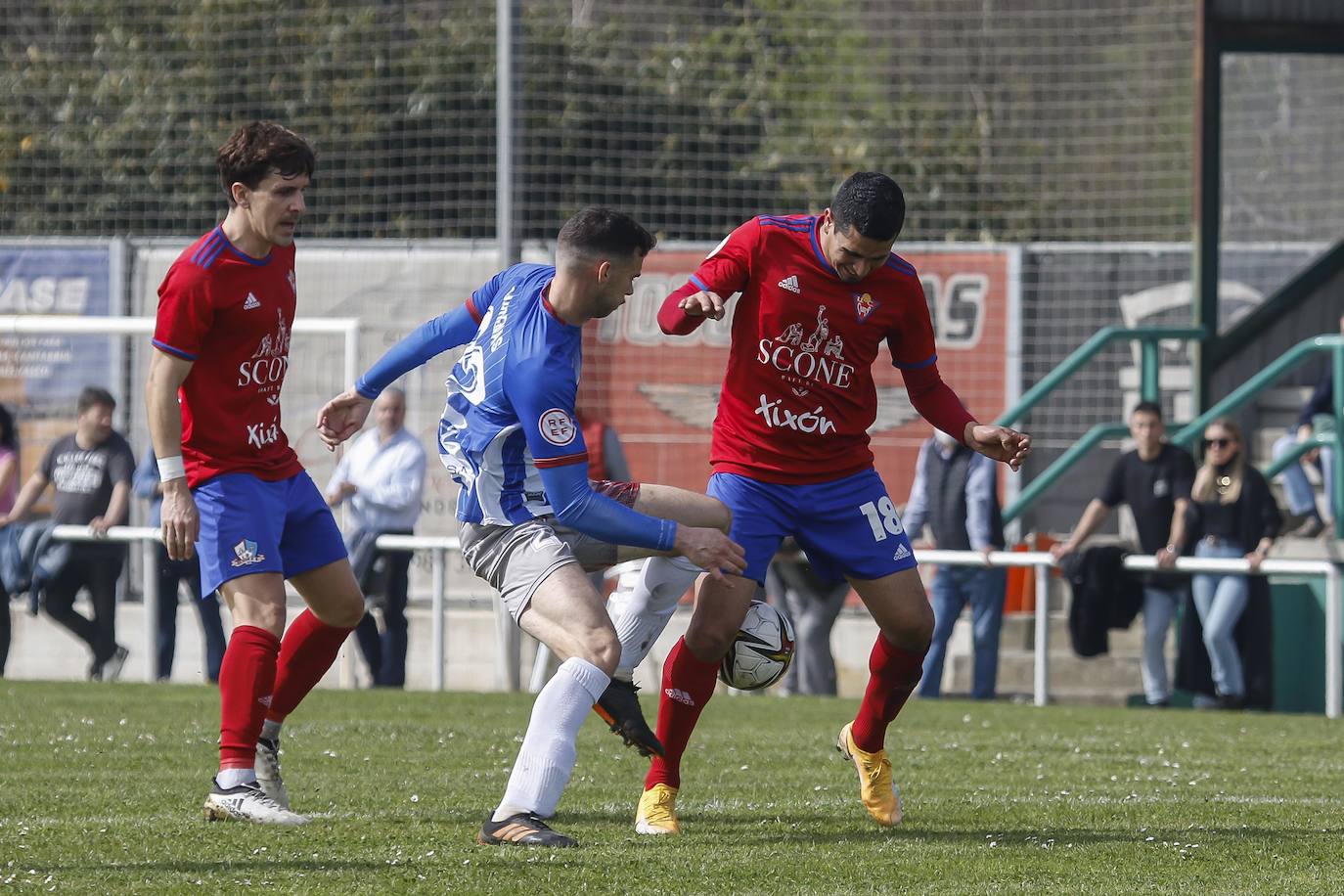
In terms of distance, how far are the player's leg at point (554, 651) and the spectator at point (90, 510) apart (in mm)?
8392

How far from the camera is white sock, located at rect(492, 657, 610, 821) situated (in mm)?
5746

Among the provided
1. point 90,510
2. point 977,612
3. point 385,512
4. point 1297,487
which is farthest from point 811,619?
point 90,510

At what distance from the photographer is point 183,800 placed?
6988mm

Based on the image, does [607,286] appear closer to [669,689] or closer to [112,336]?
[669,689]

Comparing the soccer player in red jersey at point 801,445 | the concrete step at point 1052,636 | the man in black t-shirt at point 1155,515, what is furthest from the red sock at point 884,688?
the concrete step at point 1052,636

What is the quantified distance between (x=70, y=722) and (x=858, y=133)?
1274 centimetres

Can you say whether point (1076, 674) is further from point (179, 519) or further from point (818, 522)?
point (179, 519)

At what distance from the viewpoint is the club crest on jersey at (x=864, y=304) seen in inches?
255

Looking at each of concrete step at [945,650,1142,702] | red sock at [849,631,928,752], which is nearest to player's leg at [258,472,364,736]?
red sock at [849,631,928,752]

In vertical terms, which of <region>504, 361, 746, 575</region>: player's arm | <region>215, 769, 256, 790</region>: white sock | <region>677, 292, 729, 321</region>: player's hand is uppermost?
<region>677, 292, 729, 321</region>: player's hand

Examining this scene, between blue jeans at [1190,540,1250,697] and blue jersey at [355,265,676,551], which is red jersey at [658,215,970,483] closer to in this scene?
blue jersey at [355,265,676,551]

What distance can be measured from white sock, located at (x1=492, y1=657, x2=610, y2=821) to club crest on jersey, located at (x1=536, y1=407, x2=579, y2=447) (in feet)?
2.11

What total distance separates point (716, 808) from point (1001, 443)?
5.40 feet

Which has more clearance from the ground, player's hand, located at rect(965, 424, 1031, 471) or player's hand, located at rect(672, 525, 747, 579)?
player's hand, located at rect(965, 424, 1031, 471)
